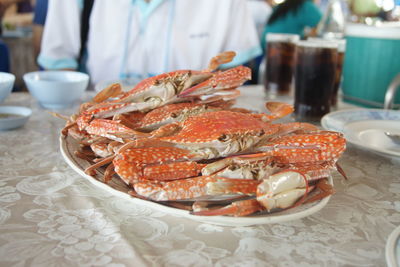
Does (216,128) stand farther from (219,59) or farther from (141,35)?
(141,35)

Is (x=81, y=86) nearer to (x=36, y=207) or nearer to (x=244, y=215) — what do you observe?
(x=36, y=207)

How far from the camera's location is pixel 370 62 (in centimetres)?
111

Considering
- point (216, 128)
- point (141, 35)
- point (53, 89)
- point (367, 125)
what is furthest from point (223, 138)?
point (141, 35)

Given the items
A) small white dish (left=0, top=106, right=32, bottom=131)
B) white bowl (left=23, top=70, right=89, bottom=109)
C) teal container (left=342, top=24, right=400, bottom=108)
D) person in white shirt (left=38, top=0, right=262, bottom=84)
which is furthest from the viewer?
person in white shirt (left=38, top=0, right=262, bottom=84)

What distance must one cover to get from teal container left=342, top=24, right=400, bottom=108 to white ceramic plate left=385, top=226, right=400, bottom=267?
813 mm

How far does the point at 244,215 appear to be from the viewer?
1.40 ft

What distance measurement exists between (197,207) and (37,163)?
1.23 ft

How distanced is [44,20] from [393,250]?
217 cm

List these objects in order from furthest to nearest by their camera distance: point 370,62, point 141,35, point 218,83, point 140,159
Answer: point 141,35
point 370,62
point 218,83
point 140,159

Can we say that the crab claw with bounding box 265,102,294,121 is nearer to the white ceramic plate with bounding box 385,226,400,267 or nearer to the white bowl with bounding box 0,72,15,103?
the white ceramic plate with bounding box 385,226,400,267

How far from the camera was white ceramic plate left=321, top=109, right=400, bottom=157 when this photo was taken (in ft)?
2.48

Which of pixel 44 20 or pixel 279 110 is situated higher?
pixel 44 20

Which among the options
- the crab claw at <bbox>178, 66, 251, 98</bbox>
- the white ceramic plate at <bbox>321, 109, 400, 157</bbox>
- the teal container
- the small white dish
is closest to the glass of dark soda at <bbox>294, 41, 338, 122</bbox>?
the white ceramic plate at <bbox>321, 109, 400, 157</bbox>

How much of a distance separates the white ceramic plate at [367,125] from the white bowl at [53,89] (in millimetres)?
633
